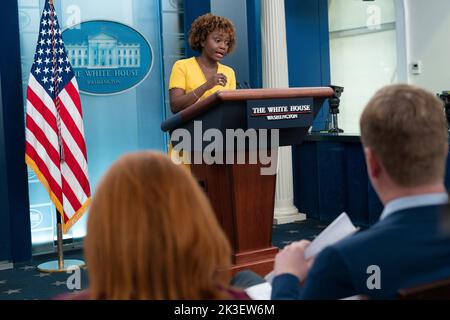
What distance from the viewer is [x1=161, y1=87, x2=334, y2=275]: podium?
272 centimetres

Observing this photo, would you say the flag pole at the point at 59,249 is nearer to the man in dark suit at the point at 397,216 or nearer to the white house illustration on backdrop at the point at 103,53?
the white house illustration on backdrop at the point at 103,53

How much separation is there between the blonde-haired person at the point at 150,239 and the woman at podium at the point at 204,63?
232 centimetres

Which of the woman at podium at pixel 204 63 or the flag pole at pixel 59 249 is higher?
the woman at podium at pixel 204 63

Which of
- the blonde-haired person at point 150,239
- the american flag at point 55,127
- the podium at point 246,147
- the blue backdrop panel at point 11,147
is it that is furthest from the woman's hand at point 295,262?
the blue backdrop panel at point 11,147

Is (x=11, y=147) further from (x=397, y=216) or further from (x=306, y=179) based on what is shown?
(x=397, y=216)

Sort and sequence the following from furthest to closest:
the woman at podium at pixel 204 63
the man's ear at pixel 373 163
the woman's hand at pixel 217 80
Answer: the woman at podium at pixel 204 63 < the woman's hand at pixel 217 80 < the man's ear at pixel 373 163

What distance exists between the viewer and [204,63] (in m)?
3.41

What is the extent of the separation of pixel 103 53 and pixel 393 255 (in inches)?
167

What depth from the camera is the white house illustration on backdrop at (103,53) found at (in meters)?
4.93

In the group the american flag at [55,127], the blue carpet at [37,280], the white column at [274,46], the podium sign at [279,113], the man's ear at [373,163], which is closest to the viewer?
the man's ear at [373,163]

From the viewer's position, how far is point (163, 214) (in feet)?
3.00

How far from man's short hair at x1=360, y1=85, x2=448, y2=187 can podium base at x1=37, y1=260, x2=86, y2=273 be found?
351 centimetres

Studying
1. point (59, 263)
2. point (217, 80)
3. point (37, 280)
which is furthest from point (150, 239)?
point (59, 263)

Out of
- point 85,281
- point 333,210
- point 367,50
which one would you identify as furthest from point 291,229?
point 367,50
